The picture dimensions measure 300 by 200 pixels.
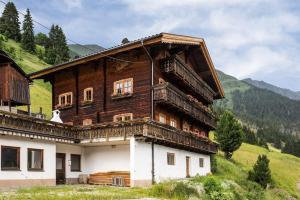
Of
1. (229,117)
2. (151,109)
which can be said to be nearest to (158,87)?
(151,109)

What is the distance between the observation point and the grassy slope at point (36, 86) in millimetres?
63891

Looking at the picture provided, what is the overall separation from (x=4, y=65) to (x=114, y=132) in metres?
10.2

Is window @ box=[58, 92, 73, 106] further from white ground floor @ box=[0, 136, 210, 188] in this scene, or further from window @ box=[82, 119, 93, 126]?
white ground floor @ box=[0, 136, 210, 188]

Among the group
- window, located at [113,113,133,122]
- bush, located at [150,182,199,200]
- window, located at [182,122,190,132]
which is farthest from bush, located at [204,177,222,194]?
window, located at [182,122,190,132]

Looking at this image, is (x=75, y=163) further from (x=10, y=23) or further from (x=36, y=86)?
(x=10, y=23)

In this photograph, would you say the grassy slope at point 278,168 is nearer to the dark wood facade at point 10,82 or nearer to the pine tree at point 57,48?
the dark wood facade at point 10,82

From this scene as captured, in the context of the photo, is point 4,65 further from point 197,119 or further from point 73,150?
point 197,119

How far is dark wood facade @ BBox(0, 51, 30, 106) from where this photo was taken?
31359 mm

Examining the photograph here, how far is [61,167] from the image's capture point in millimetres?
29750

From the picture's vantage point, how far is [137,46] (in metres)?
29.7

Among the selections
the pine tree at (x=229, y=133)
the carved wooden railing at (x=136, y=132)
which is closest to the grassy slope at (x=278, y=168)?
the pine tree at (x=229, y=133)

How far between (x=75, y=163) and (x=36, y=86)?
48.3 m

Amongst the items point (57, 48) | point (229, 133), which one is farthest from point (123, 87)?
point (57, 48)

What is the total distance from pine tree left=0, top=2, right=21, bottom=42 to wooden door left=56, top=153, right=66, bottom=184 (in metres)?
92.7
